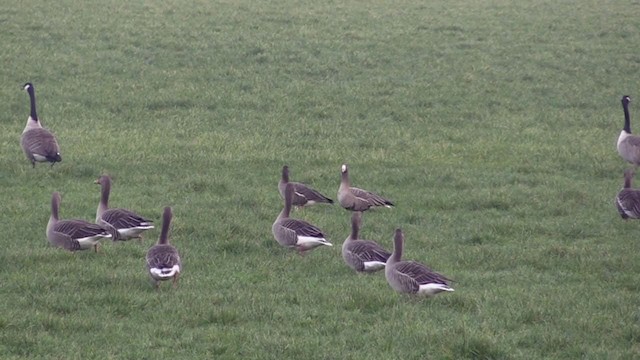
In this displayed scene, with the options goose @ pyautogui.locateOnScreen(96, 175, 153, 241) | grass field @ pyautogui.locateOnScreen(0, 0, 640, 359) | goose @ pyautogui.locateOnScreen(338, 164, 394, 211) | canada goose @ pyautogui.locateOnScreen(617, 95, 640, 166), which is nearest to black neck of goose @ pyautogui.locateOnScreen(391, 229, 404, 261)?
grass field @ pyautogui.locateOnScreen(0, 0, 640, 359)

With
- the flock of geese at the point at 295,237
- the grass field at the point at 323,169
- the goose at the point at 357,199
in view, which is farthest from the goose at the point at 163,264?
the goose at the point at 357,199

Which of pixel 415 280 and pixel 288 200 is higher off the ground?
pixel 288 200

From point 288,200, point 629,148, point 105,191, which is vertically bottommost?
point 629,148

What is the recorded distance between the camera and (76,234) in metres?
12.6

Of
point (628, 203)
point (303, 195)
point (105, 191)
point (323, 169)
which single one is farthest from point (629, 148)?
point (105, 191)

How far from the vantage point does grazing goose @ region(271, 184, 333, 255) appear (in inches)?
509

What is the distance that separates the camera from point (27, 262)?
40.4 feet

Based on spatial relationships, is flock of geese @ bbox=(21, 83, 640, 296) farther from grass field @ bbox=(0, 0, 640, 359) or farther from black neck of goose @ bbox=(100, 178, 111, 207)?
grass field @ bbox=(0, 0, 640, 359)

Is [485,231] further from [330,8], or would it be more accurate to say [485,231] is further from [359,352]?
[330,8]

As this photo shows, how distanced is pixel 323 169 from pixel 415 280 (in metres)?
7.75

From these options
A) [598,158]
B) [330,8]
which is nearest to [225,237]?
[598,158]

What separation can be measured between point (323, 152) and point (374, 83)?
6990 mm

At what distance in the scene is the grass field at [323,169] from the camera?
10.3m

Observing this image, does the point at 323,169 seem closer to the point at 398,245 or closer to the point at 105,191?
the point at 105,191
